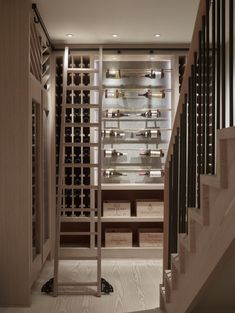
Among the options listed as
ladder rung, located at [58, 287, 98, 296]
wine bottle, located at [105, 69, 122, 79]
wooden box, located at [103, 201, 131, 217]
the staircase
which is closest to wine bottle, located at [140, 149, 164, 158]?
wooden box, located at [103, 201, 131, 217]

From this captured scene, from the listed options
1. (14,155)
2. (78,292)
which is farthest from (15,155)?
(78,292)

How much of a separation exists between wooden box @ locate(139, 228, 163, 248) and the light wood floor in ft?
0.76

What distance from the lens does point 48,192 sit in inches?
232

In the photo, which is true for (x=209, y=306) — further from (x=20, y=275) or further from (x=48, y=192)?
(x=48, y=192)

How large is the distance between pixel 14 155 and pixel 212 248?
2671 millimetres

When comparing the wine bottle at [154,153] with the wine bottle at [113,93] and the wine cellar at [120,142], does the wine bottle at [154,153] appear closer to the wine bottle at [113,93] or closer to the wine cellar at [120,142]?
the wine cellar at [120,142]

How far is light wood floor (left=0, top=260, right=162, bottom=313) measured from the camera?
4168 millimetres

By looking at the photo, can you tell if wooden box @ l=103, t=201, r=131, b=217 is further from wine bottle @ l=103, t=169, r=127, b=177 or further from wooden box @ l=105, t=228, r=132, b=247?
wine bottle @ l=103, t=169, r=127, b=177

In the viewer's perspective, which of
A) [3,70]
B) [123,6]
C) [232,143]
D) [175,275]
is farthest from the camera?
[123,6]

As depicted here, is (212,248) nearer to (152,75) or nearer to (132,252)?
(132,252)

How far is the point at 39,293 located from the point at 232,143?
11.3 ft

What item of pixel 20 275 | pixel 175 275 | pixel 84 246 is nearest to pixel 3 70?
pixel 20 275

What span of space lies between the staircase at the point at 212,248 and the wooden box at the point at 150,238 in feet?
10.2

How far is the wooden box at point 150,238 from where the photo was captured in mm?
6164
